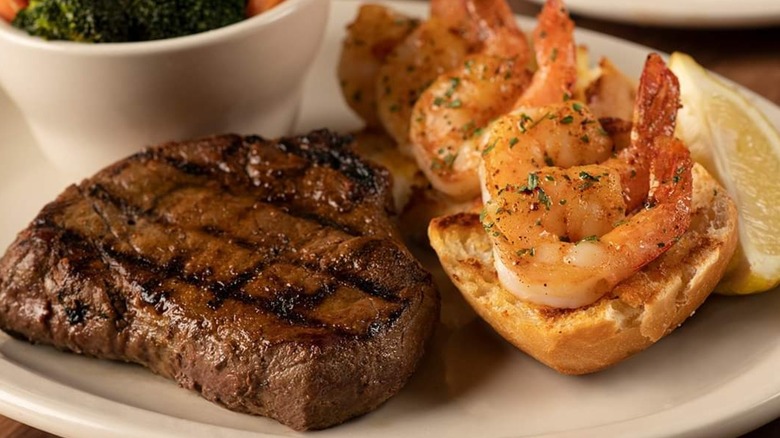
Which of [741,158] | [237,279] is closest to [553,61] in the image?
[741,158]

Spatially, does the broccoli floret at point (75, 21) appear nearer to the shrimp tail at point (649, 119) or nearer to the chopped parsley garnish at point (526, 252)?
the chopped parsley garnish at point (526, 252)

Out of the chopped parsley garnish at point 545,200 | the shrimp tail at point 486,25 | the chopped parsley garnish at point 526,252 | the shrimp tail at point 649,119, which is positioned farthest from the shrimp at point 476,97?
the chopped parsley garnish at point 526,252

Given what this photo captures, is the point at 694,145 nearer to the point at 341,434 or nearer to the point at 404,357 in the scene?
the point at 404,357

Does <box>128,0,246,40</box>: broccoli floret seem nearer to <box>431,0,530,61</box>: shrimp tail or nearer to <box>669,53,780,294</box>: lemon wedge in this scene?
<box>431,0,530,61</box>: shrimp tail

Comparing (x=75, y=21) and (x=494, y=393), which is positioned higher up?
(x=75, y=21)

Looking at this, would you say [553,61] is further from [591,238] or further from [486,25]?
[591,238]

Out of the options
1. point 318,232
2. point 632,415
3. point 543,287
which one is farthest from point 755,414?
point 318,232
